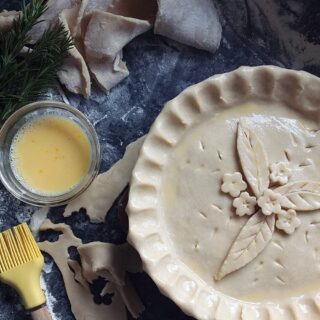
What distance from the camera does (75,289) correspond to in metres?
1.61

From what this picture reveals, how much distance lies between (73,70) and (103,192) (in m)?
0.28

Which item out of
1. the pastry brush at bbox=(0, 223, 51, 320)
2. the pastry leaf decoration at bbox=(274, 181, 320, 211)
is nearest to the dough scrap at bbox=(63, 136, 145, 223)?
the pastry brush at bbox=(0, 223, 51, 320)

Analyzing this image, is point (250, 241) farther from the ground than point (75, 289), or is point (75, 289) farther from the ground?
point (250, 241)

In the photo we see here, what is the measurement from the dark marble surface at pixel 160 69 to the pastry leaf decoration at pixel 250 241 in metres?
0.22

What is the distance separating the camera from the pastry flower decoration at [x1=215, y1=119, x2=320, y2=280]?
147 centimetres

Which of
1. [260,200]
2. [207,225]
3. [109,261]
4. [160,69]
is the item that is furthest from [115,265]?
[160,69]

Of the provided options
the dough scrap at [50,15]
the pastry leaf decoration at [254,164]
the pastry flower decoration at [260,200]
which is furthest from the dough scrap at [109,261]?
the dough scrap at [50,15]

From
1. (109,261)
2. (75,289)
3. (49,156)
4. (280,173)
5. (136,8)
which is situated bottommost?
(75,289)

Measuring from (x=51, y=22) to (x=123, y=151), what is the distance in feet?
1.09

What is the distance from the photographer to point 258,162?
4.87 ft

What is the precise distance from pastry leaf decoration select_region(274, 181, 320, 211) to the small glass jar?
41 cm

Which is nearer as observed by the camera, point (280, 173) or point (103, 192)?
point (280, 173)

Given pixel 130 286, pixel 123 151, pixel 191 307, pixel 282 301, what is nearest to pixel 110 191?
pixel 123 151

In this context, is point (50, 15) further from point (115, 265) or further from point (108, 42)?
point (115, 265)
